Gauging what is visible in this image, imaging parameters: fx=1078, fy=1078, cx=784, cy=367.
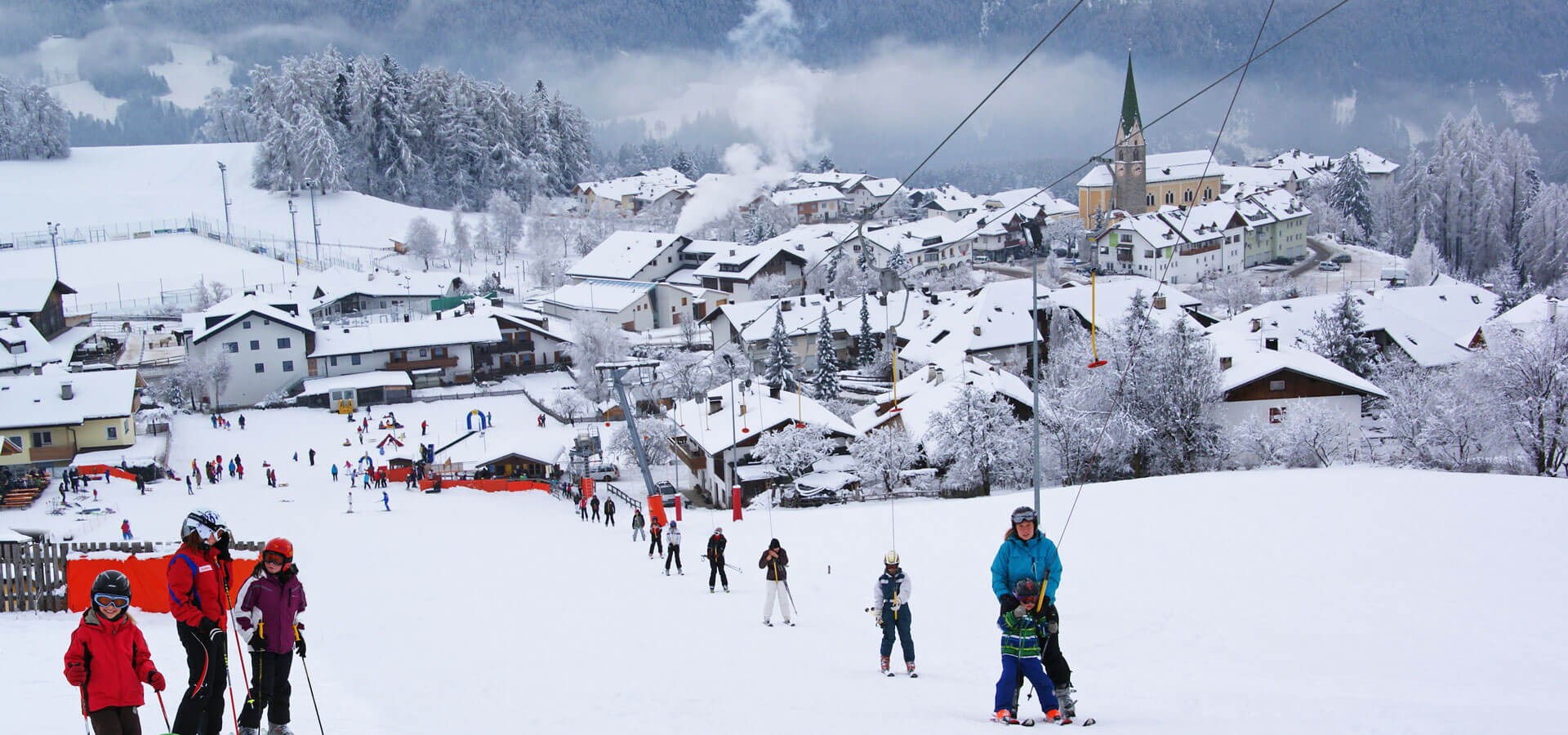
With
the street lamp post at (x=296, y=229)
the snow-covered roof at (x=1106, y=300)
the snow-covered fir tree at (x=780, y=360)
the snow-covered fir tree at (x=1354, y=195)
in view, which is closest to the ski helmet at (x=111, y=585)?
the snow-covered fir tree at (x=780, y=360)

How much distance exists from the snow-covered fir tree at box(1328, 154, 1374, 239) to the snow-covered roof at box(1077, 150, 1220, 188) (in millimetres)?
11937

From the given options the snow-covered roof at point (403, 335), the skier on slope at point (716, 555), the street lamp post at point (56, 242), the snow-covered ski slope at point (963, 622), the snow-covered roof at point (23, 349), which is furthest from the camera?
the street lamp post at point (56, 242)

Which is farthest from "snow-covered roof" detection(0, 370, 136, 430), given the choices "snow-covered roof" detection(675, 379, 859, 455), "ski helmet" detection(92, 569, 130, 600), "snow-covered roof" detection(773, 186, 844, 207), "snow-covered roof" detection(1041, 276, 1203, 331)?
"snow-covered roof" detection(773, 186, 844, 207)

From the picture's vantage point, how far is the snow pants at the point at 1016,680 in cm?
643

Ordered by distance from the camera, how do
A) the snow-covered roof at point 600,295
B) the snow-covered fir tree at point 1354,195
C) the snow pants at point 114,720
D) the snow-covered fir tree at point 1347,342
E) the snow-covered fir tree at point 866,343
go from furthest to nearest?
1. the snow-covered fir tree at point 1354,195
2. the snow-covered roof at point 600,295
3. the snow-covered fir tree at point 866,343
4. the snow-covered fir tree at point 1347,342
5. the snow pants at point 114,720

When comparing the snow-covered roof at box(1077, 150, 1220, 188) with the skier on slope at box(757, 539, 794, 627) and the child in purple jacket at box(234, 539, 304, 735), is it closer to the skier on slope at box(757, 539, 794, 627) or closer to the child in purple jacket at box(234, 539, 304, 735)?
the skier on slope at box(757, 539, 794, 627)

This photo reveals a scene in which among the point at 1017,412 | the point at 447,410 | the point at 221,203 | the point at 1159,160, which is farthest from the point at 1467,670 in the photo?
the point at 1159,160

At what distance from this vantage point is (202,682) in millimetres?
5773

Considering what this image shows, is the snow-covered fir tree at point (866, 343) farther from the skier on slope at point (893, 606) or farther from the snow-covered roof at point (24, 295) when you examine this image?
the skier on slope at point (893, 606)

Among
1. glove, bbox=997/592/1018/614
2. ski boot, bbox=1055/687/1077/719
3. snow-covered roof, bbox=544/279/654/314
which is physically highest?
snow-covered roof, bbox=544/279/654/314

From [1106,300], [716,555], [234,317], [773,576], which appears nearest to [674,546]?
[716,555]

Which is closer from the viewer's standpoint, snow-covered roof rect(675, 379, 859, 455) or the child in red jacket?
the child in red jacket

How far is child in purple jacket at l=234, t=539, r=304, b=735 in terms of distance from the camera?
5859 mm

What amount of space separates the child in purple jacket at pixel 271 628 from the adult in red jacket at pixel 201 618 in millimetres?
130
